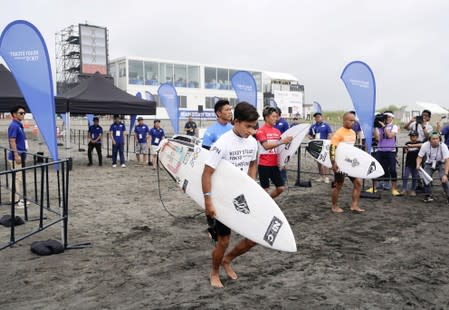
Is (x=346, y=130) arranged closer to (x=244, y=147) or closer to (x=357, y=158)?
(x=357, y=158)

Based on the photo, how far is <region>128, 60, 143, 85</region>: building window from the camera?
145 feet

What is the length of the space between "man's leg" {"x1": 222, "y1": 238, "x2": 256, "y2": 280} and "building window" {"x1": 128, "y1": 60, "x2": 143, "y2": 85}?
42.8m

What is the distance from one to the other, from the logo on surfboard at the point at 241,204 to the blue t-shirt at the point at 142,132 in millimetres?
10575

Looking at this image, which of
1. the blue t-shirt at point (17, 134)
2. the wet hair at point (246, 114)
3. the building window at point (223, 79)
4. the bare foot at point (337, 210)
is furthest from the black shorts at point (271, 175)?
the building window at point (223, 79)

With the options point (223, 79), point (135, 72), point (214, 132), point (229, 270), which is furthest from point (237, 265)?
point (223, 79)

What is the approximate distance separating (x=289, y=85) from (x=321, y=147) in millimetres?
51997

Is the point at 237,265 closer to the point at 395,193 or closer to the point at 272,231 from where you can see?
the point at 272,231

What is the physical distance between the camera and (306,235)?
17.5 feet

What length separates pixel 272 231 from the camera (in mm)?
3393

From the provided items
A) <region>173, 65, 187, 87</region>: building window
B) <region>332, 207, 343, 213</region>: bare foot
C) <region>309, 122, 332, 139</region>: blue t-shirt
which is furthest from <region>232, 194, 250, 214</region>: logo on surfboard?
<region>173, 65, 187, 87</region>: building window

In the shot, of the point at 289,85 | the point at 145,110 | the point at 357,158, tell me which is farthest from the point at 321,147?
the point at 289,85

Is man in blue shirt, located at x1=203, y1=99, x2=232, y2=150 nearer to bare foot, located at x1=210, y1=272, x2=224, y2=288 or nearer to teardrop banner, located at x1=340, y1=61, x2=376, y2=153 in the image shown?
bare foot, located at x1=210, y1=272, x2=224, y2=288

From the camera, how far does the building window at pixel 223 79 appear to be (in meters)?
51.6

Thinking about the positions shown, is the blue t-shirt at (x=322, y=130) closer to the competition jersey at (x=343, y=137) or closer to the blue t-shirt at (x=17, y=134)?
the competition jersey at (x=343, y=137)
